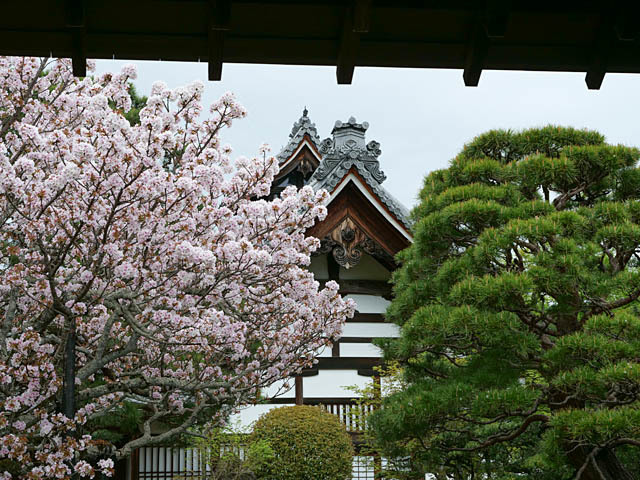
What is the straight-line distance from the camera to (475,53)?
12.1 feet

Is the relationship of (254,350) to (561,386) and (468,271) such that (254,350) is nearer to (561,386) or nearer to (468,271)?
(468,271)

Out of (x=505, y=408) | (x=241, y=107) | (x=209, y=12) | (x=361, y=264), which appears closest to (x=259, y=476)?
(x=361, y=264)

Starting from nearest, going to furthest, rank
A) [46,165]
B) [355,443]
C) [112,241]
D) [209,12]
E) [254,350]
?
[209,12] < [112,241] < [46,165] < [254,350] < [355,443]

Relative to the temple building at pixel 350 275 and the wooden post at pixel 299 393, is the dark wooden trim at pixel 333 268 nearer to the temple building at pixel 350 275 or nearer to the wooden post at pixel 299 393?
the temple building at pixel 350 275

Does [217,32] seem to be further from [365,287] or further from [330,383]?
[365,287]

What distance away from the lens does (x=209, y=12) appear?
3426mm

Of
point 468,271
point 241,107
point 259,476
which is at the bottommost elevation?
point 259,476

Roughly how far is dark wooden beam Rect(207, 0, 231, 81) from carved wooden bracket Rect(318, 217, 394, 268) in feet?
28.3

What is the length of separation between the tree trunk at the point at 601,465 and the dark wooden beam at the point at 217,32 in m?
5.30

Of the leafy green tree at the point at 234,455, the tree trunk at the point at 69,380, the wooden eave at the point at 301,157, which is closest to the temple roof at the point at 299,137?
the wooden eave at the point at 301,157

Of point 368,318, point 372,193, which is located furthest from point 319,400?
point 372,193

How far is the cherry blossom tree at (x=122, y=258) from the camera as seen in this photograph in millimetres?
6125

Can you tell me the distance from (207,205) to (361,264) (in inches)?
239

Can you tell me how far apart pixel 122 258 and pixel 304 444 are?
5118 millimetres
